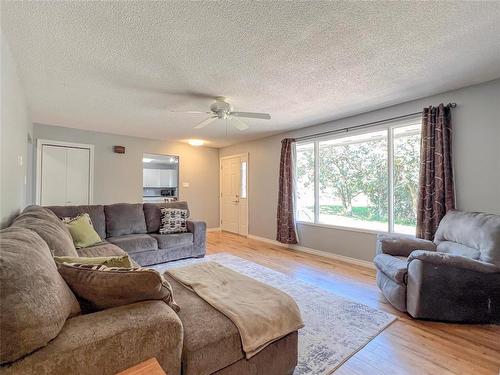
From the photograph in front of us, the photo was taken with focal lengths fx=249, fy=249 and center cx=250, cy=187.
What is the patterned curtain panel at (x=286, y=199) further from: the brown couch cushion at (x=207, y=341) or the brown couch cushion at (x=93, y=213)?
the brown couch cushion at (x=207, y=341)

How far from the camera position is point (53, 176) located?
491 cm

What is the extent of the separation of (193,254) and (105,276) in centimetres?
326

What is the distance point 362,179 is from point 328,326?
2589mm

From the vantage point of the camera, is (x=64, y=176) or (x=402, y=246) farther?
(x=64, y=176)

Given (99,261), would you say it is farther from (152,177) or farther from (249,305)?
(152,177)

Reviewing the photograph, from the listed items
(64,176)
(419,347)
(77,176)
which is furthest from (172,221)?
(419,347)

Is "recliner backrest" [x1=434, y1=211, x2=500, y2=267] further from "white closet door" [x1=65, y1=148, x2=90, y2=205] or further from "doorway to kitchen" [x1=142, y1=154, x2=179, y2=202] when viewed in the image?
"doorway to kitchen" [x1=142, y1=154, x2=179, y2=202]

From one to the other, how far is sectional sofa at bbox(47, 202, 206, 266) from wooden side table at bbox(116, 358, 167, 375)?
286 centimetres

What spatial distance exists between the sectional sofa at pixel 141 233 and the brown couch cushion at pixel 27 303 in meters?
2.66

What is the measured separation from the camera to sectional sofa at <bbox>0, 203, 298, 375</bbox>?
31.8 inches

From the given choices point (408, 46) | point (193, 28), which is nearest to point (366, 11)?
point (408, 46)

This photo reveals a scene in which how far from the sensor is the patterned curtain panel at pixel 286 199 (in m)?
4.96

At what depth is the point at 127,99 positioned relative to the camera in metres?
3.37

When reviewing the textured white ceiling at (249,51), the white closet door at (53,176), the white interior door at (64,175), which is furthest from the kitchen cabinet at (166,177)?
the textured white ceiling at (249,51)
